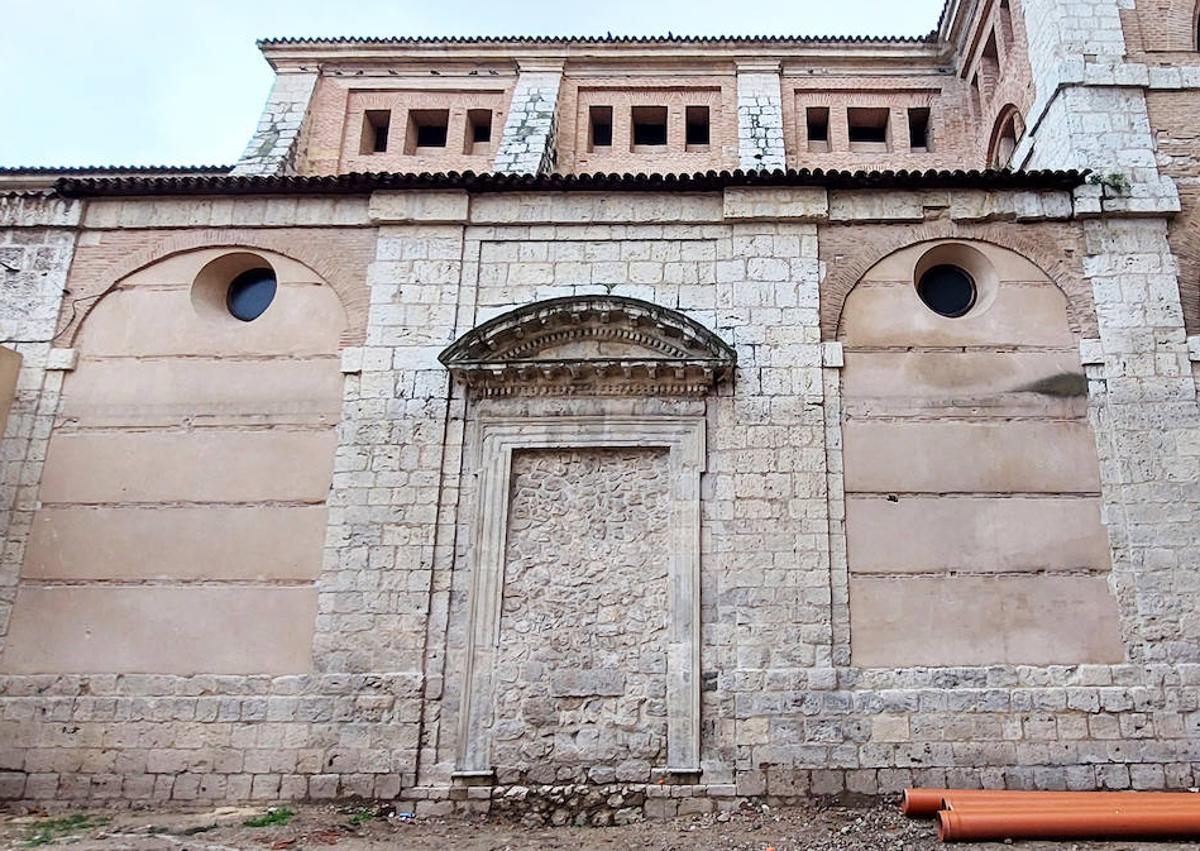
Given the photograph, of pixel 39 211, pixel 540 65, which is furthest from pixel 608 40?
pixel 39 211

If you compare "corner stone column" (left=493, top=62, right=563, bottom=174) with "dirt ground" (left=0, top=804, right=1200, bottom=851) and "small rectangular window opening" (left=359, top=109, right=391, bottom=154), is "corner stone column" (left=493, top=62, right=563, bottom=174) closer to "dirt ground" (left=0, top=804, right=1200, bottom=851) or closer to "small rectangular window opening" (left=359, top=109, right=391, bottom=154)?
"small rectangular window opening" (left=359, top=109, right=391, bottom=154)

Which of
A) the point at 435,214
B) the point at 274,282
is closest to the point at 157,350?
the point at 274,282

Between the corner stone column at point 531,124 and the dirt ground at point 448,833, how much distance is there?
8.51 metres

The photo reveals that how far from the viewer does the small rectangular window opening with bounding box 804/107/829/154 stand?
13.5 meters

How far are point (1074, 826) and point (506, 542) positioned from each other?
4.59 meters

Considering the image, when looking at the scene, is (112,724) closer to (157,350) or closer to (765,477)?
(157,350)

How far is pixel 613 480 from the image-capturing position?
304 inches

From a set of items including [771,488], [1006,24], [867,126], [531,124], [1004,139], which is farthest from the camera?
[867,126]

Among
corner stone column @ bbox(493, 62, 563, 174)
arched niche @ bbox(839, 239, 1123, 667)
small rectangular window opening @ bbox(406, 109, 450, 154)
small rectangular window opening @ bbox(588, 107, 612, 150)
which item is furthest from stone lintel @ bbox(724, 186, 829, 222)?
small rectangular window opening @ bbox(406, 109, 450, 154)

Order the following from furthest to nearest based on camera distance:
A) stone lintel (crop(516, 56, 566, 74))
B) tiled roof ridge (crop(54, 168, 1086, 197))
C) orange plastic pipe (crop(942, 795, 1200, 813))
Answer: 1. stone lintel (crop(516, 56, 566, 74))
2. tiled roof ridge (crop(54, 168, 1086, 197))
3. orange plastic pipe (crop(942, 795, 1200, 813))

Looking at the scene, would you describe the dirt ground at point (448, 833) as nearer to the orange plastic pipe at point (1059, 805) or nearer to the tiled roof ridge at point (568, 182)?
the orange plastic pipe at point (1059, 805)

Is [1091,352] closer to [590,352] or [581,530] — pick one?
[590,352]

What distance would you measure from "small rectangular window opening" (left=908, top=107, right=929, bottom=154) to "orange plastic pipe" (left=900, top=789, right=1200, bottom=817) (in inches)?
382

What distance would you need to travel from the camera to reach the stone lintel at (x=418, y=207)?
27.8 ft
